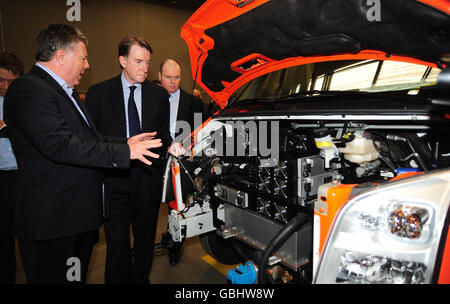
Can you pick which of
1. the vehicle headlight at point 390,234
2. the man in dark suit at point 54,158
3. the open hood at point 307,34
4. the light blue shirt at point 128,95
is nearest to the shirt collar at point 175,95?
the open hood at point 307,34

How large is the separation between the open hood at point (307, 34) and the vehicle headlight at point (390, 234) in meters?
0.52

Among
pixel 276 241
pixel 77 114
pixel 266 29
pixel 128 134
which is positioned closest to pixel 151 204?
pixel 128 134

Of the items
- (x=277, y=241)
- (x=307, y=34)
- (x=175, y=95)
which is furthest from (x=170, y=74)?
(x=277, y=241)

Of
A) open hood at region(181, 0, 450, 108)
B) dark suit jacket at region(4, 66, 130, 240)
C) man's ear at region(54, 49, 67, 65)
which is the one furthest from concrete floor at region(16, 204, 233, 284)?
man's ear at region(54, 49, 67, 65)

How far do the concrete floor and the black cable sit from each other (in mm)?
1233

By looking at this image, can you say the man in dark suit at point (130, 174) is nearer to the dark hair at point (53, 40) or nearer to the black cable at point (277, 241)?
the dark hair at point (53, 40)

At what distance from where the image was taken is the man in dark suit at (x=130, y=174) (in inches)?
89.2

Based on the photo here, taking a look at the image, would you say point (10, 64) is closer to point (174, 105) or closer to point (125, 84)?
point (125, 84)

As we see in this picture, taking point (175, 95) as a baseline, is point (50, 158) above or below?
below

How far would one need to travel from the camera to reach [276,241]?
155 cm

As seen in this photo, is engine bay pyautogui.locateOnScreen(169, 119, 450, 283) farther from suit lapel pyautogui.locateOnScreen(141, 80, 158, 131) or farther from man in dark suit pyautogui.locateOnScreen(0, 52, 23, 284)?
man in dark suit pyautogui.locateOnScreen(0, 52, 23, 284)

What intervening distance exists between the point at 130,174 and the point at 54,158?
2.82ft

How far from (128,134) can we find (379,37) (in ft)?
6.34

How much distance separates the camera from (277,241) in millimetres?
1546
